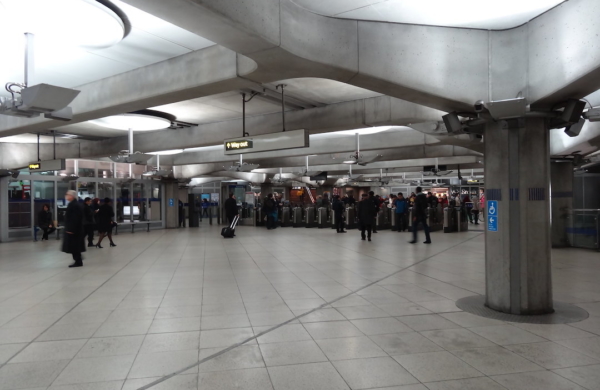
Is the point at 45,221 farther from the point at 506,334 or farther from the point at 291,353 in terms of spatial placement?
the point at 506,334

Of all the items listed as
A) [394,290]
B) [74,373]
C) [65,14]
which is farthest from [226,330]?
[65,14]

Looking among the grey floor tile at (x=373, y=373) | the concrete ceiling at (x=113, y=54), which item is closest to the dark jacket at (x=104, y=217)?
the concrete ceiling at (x=113, y=54)

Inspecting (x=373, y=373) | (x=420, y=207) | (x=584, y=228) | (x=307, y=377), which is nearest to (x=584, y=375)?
(x=373, y=373)

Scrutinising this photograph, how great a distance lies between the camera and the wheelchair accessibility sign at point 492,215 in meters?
5.88

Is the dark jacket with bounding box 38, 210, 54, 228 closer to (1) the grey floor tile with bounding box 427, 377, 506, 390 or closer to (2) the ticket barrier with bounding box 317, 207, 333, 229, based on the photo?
(2) the ticket barrier with bounding box 317, 207, 333, 229

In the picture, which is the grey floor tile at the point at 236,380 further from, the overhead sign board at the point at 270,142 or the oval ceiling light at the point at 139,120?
the oval ceiling light at the point at 139,120

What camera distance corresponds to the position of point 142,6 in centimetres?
372

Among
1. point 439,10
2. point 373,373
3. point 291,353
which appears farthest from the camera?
point 439,10

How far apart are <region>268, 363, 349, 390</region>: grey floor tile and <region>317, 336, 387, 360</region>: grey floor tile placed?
0.30 metres

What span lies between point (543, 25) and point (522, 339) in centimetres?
374

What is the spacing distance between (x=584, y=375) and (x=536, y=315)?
2038 millimetres

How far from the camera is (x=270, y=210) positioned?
22.6m

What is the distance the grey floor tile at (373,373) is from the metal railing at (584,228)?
1097 cm

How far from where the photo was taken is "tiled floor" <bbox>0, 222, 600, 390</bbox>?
3713 millimetres
